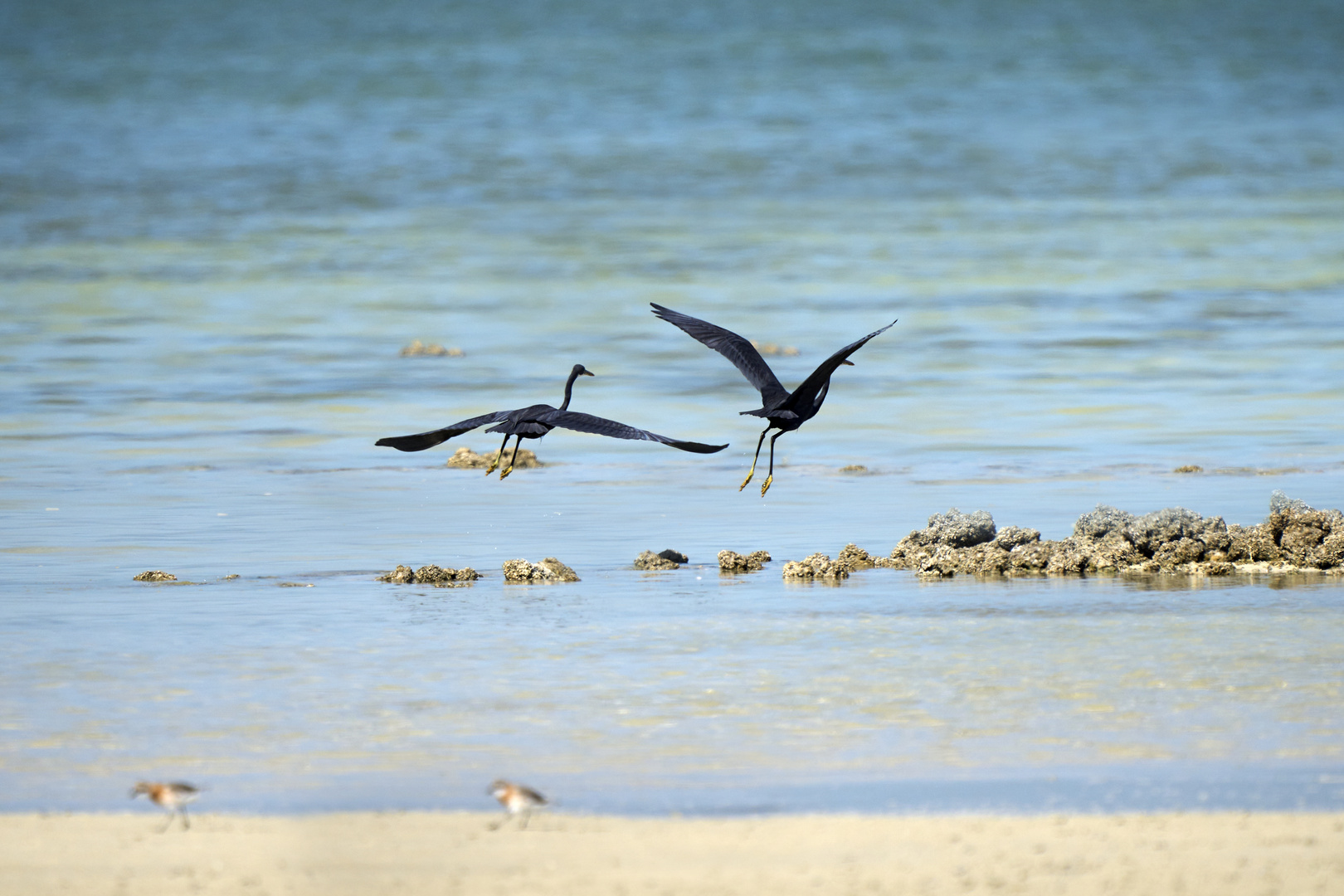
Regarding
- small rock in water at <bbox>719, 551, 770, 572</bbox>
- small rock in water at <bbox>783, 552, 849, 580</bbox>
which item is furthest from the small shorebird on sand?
small rock in water at <bbox>719, 551, 770, 572</bbox>

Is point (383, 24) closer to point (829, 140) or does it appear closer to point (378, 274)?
point (829, 140)

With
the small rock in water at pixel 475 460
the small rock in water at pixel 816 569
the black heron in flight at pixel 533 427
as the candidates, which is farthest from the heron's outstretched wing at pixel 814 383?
the small rock in water at pixel 475 460

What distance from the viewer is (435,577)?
12.7 meters

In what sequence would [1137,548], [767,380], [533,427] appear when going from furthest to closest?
[1137,548], [767,380], [533,427]

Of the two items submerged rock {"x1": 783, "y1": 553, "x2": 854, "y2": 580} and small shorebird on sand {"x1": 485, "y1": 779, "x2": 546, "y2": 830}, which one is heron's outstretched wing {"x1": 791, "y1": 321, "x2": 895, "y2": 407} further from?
small shorebird on sand {"x1": 485, "y1": 779, "x2": 546, "y2": 830}

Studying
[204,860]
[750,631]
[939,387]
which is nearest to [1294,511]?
[750,631]

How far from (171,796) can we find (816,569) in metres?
5.76

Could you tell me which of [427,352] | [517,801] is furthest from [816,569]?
[427,352]

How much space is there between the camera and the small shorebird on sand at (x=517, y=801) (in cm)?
767

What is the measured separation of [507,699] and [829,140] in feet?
174

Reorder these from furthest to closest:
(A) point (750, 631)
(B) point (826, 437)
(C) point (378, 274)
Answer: (C) point (378, 274), (B) point (826, 437), (A) point (750, 631)

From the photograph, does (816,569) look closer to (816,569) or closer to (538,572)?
(816,569)

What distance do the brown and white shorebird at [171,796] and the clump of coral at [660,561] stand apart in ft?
18.2

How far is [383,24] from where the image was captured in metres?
122
